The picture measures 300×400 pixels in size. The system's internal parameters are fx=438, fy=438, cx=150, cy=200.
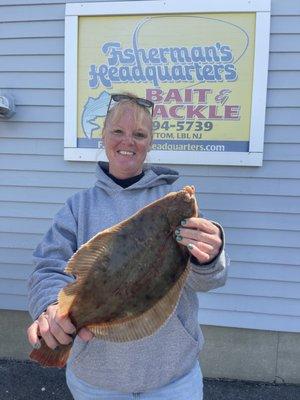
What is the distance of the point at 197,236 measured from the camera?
4.69ft

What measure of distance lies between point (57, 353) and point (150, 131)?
104 centimetres

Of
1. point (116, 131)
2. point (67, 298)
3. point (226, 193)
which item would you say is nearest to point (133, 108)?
point (116, 131)

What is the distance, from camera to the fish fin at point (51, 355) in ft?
4.68

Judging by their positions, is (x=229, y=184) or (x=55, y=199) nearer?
(x=229, y=184)

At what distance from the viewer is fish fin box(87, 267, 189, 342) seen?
1459 millimetres

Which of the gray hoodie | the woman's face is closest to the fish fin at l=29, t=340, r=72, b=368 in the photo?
the gray hoodie

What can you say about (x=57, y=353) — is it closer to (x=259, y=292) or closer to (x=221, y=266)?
(x=221, y=266)

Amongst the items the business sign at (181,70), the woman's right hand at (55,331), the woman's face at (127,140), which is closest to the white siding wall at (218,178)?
the business sign at (181,70)

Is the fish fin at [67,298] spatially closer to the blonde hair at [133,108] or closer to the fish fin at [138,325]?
the fish fin at [138,325]

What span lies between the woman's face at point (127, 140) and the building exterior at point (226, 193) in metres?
1.96

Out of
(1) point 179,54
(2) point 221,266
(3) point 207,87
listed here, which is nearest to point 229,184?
(3) point 207,87

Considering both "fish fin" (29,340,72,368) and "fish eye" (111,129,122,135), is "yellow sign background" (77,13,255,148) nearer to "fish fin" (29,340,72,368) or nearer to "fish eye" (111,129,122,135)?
"fish eye" (111,129,122,135)

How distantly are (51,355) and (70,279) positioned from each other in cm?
40

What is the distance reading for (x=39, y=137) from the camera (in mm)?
4129
